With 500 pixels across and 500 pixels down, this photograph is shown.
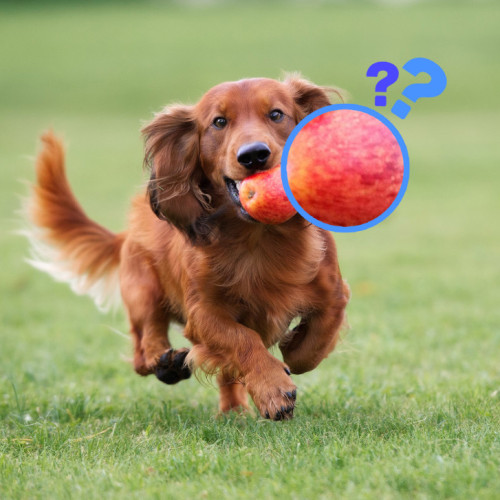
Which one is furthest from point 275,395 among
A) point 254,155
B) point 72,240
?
point 72,240

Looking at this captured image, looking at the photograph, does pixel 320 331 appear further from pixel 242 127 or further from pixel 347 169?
pixel 347 169

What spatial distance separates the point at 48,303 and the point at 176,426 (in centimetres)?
476

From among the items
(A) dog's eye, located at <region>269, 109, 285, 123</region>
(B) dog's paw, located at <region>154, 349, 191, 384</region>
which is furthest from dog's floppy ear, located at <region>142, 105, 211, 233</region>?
(B) dog's paw, located at <region>154, 349, 191, 384</region>

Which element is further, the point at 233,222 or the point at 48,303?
the point at 48,303

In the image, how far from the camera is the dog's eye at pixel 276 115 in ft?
12.2

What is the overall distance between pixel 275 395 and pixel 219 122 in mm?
1288

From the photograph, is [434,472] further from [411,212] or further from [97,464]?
[411,212]

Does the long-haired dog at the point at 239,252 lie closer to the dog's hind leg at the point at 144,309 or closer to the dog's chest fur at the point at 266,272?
the dog's chest fur at the point at 266,272

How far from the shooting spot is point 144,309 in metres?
4.72

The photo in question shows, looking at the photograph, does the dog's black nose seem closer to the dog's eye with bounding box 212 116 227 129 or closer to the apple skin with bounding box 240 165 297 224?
the apple skin with bounding box 240 165 297 224

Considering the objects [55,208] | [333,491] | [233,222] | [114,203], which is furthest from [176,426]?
[114,203]

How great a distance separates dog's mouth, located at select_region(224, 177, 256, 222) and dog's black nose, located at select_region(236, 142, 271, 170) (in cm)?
16

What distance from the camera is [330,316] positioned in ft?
13.2

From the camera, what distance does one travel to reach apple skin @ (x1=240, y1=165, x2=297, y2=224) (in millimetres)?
3270
